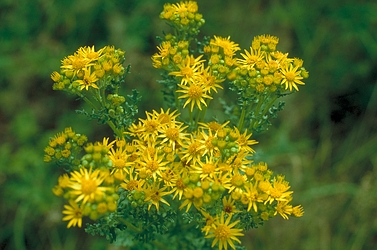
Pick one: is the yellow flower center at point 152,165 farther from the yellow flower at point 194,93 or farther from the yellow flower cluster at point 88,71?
the yellow flower cluster at point 88,71

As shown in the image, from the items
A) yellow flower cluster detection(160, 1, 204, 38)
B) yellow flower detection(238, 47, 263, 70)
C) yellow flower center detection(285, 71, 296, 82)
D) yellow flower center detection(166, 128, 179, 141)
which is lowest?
yellow flower center detection(166, 128, 179, 141)


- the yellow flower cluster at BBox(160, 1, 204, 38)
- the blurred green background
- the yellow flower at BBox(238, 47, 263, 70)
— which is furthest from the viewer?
the blurred green background

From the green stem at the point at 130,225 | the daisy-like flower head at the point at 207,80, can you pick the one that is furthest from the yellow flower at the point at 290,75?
the green stem at the point at 130,225

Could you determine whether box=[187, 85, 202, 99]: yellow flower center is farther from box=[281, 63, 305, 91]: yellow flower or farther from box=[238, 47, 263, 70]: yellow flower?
box=[281, 63, 305, 91]: yellow flower

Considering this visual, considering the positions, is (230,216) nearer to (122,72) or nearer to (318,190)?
(122,72)

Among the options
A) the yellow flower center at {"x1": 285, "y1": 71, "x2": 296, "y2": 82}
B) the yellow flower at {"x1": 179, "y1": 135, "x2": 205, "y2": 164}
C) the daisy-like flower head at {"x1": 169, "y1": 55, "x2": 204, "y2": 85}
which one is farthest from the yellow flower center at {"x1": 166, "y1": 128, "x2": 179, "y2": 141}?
the yellow flower center at {"x1": 285, "y1": 71, "x2": 296, "y2": 82}

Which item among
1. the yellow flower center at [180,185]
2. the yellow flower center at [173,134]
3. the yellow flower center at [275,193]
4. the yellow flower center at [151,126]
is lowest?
the yellow flower center at [180,185]

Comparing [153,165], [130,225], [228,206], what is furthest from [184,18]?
[130,225]
